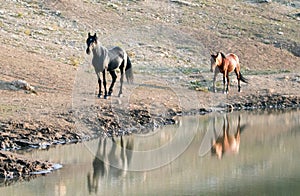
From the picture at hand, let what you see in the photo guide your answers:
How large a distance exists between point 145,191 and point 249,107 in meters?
13.1

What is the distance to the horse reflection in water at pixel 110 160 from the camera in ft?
59.6

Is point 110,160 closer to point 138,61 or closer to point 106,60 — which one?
point 106,60

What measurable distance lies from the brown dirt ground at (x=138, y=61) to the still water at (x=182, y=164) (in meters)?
1.04

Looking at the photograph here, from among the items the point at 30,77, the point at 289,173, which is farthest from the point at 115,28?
the point at 289,173

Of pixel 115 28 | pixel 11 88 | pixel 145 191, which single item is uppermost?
pixel 115 28

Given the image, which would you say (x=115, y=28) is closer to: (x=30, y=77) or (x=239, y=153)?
→ (x=30, y=77)

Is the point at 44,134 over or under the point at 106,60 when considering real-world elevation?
under

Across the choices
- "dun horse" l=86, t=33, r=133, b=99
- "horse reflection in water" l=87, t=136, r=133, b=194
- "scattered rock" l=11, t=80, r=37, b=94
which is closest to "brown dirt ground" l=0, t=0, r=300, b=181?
"scattered rock" l=11, t=80, r=37, b=94

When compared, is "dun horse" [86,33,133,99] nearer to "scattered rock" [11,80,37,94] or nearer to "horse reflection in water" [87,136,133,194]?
"scattered rock" [11,80,37,94]

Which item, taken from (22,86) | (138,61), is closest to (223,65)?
(138,61)

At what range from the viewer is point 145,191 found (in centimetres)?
1708

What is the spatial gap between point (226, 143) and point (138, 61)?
1101 cm

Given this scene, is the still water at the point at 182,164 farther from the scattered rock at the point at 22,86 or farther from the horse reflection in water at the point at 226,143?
the scattered rock at the point at 22,86

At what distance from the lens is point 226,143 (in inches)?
902
